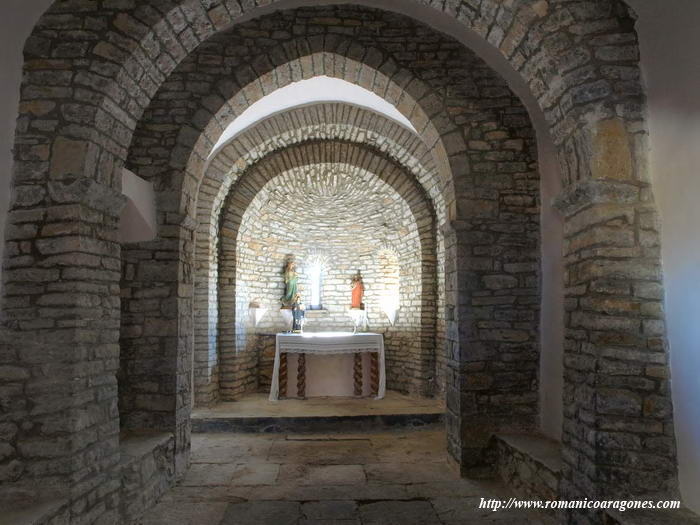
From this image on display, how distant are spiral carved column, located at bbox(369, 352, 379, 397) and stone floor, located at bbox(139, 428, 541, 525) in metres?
2.24

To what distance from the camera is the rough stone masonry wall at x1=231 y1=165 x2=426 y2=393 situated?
360 inches

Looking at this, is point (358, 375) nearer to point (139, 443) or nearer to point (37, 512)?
point (139, 443)

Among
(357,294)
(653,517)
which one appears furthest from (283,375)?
(653,517)

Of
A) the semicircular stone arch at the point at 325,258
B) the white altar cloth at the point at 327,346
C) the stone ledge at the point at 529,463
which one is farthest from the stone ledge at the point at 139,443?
the white altar cloth at the point at 327,346

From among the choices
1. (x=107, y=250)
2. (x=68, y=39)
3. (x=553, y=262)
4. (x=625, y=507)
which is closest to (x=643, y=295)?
(x=625, y=507)

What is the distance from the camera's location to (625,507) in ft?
9.78

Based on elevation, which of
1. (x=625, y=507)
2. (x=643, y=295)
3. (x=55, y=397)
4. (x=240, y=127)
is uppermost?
(x=240, y=127)

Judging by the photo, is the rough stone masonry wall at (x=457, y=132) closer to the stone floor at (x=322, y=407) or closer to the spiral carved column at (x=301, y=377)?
the stone floor at (x=322, y=407)

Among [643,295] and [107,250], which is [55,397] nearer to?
[107,250]

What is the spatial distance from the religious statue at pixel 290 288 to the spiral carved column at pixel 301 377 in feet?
4.79

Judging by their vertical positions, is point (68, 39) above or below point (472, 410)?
above

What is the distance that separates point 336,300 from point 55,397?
7.68 meters

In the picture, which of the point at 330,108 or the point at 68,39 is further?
the point at 330,108

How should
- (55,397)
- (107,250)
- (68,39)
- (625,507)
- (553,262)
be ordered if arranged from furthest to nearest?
(553,262) < (107,250) < (68,39) < (55,397) < (625,507)
